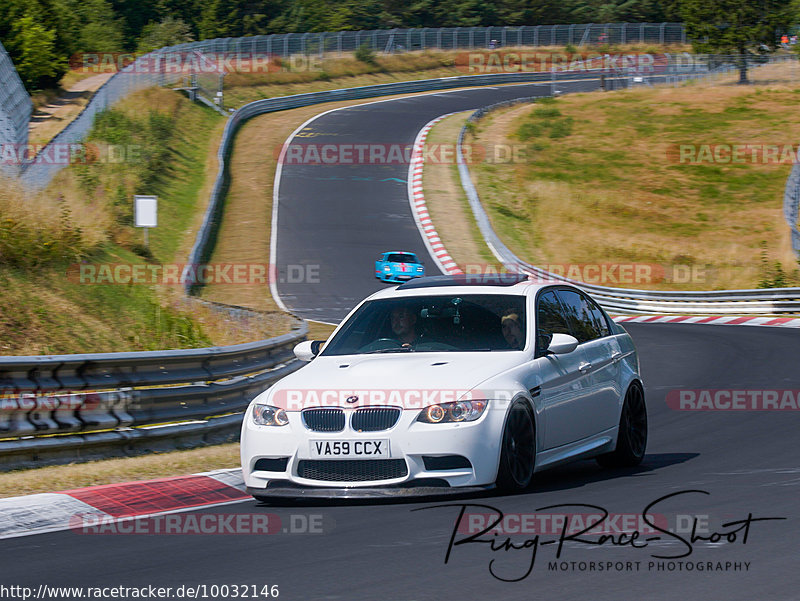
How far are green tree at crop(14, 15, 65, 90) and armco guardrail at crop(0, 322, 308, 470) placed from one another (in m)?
40.4

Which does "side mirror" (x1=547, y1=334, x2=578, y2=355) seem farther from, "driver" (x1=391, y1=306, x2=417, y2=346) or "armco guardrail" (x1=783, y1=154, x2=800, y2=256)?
"armco guardrail" (x1=783, y1=154, x2=800, y2=256)

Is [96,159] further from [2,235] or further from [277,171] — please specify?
[2,235]

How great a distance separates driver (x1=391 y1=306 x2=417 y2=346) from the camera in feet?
28.8

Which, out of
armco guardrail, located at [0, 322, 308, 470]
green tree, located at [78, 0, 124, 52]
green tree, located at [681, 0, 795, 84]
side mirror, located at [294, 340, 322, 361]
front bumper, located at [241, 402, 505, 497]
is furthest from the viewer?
green tree, located at [681, 0, 795, 84]

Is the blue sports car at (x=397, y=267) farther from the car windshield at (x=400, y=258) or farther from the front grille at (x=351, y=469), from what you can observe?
the front grille at (x=351, y=469)

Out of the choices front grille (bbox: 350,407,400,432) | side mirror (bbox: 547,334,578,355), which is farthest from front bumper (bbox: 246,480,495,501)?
side mirror (bbox: 547,334,578,355)

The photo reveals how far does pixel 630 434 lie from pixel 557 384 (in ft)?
4.78

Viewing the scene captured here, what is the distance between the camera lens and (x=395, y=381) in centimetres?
774

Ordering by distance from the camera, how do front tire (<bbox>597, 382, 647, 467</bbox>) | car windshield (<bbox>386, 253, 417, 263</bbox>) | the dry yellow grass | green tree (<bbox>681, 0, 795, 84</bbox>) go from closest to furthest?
front tire (<bbox>597, 382, 647, 467</bbox>), car windshield (<bbox>386, 253, 417, 263</bbox>), the dry yellow grass, green tree (<bbox>681, 0, 795, 84</bbox>)

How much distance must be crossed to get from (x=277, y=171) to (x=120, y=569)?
136 ft

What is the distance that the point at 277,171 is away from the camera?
4678 cm

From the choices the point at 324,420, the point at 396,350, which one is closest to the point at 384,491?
the point at 324,420

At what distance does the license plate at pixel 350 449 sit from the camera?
24.5 feet

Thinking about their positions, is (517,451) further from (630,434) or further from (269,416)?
(630,434)
